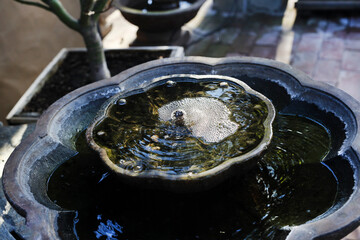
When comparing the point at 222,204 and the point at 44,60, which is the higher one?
the point at 222,204

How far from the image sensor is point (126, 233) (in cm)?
222

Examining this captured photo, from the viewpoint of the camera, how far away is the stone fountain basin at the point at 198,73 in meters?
1.97

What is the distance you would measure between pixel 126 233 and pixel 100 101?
1148mm

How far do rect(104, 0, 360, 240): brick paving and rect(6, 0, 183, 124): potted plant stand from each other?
0.93 m

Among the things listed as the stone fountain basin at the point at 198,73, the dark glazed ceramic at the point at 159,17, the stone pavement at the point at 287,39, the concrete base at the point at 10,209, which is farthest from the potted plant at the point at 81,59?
the stone fountain basin at the point at 198,73

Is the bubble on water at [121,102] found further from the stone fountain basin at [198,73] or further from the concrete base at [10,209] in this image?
the concrete base at [10,209]

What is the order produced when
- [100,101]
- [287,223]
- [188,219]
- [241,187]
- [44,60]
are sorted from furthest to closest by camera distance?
[44,60], [100,101], [241,187], [188,219], [287,223]

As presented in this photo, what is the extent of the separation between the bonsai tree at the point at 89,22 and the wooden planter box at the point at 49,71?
1.80ft

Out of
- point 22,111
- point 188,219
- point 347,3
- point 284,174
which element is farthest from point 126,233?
point 347,3

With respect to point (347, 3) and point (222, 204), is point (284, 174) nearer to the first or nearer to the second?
point (222, 204)

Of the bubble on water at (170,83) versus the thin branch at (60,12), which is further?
the thin branch at (60,12)

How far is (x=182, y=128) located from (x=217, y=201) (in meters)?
0.50

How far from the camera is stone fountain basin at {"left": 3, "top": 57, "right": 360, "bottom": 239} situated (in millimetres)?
1974

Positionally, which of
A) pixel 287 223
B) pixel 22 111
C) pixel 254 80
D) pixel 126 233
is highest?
pixel 254 80
